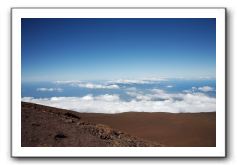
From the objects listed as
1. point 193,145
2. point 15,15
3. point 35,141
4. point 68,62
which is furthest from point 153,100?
point 15,15

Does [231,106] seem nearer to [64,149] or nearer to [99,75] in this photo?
[99,75]

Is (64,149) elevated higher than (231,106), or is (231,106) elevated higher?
(231,106)

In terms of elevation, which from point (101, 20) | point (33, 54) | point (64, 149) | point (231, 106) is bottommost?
point (64, 149)
